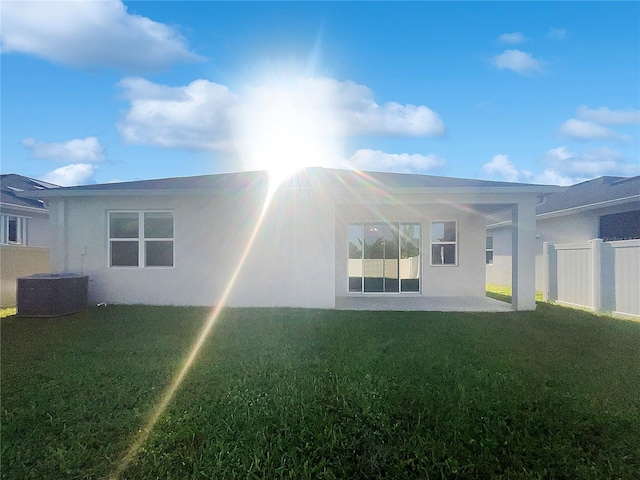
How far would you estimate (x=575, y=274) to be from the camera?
10961 mm

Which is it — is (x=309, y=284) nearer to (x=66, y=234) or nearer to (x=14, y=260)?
(x=66, y=234)

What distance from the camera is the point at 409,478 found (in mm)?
3025

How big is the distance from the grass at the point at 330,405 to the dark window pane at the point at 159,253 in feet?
11.1

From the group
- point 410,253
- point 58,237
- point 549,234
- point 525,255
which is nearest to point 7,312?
point 58,237

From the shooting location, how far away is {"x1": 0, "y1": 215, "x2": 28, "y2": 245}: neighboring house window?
47.5ft

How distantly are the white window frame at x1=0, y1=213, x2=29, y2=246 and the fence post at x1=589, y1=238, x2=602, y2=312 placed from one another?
18.8 m

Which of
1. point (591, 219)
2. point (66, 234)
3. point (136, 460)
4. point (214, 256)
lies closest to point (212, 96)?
point (214, 256)

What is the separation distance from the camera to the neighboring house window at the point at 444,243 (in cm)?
1280

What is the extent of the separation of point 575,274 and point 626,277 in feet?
5.95

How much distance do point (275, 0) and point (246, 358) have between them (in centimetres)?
673

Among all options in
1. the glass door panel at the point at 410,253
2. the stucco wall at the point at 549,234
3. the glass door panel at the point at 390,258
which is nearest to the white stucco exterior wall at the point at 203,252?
the glass door panel at the point at 390,258

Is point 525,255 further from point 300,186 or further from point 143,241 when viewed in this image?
point 143,241

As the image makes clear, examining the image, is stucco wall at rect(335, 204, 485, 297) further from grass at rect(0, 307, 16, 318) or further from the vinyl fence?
grass at rect(0, 307, 16, 318)

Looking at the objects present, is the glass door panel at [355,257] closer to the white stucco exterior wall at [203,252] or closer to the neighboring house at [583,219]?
the white stucco exterior wall at [203,252]
